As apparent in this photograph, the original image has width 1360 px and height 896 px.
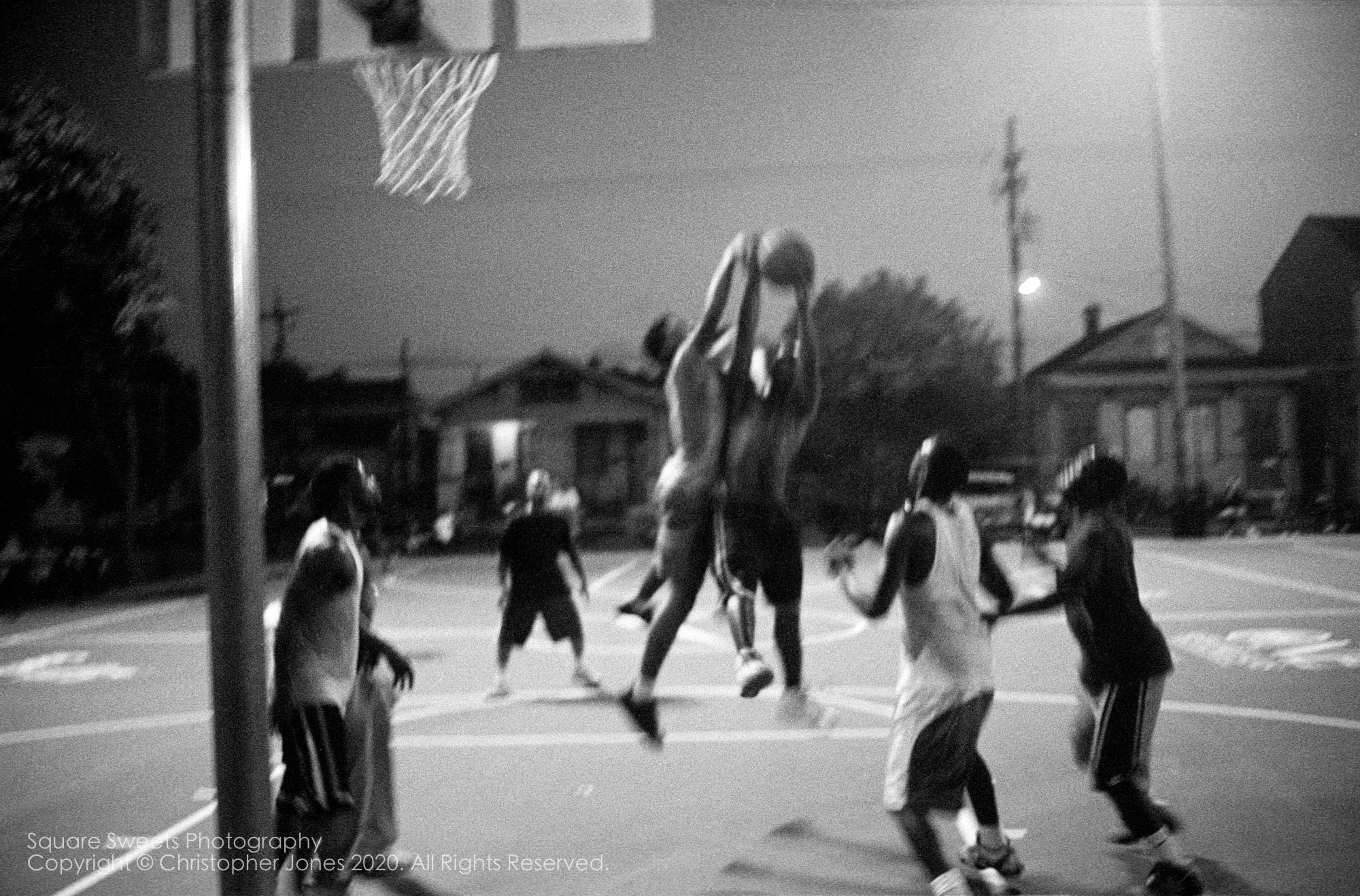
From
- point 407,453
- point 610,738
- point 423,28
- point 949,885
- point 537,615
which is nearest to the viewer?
point 423,28

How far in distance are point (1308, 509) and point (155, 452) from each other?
27.6 metres

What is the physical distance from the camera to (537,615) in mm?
10000

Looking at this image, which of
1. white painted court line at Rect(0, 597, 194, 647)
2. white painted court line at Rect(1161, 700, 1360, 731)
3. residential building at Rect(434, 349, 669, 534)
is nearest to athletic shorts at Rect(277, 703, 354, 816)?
white painted court line at Rect(1161, 700, 1360, 731)

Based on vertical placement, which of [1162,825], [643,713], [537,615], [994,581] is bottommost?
[1162,825]

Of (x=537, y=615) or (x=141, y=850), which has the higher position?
(x=537, y=615)

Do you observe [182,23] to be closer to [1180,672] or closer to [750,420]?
[750,420]

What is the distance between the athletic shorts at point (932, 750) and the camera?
15.0 feet

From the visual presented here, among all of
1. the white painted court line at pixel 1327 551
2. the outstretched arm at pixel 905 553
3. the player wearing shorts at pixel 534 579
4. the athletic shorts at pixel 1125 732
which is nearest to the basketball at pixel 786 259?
the outstretched arm at pixel 905 553

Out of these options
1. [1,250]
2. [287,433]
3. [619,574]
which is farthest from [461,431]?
[1,250]

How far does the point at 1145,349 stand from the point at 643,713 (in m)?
34.8

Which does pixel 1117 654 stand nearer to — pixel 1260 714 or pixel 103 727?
pixel 1260 714

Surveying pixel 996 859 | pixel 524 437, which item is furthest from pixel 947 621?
pixel 524 437

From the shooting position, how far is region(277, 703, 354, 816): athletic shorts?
4664 millimetres

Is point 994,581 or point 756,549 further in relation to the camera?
point 994,581
